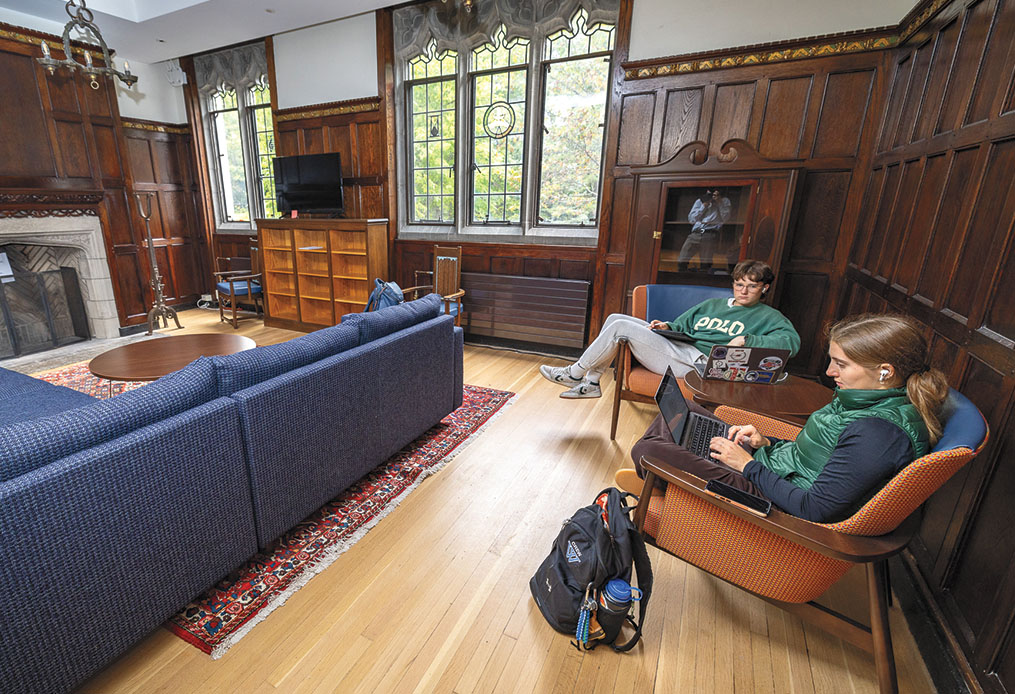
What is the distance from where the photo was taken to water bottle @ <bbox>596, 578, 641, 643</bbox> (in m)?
1.29

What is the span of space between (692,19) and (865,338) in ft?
10.0

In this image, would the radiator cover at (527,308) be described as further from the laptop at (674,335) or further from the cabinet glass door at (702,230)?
the laptop at (674,335)

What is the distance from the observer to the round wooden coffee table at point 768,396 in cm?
170

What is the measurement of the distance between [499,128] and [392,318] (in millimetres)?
2736

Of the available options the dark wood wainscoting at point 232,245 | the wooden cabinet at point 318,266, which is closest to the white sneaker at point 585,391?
the wooden cabinet at point 318,266

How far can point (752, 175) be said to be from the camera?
2.92 metres

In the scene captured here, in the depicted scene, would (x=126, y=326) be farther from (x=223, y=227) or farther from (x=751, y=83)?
(x=751, y=83)

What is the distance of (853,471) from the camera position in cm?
104

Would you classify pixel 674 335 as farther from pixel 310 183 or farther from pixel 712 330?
→ pixel 310 183

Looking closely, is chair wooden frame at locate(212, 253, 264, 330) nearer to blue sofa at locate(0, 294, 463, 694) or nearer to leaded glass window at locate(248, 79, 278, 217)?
leaded glass window at locate(248, 79, 278, 217)

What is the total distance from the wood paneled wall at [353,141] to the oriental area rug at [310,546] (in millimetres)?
2953

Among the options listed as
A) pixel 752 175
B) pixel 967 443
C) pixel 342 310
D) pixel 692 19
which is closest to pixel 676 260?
pixel 752 175

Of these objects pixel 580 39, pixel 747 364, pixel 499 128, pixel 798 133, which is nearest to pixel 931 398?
pixel 747 364

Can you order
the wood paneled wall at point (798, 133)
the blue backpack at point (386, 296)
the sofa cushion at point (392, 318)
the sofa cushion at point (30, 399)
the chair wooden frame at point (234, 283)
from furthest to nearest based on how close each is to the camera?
the chair wooden frame at point (234, 283) → the blue backpack at point (386, 296) → the wood paneled wall at point (798, 133) → the sofa cushion at point (392, 318) → the sofa cushion at point (30, 399)
